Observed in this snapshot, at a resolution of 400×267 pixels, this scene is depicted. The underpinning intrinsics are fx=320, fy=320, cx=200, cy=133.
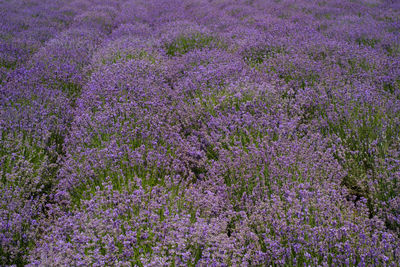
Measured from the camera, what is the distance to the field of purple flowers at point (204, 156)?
188cm

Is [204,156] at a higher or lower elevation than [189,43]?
lower

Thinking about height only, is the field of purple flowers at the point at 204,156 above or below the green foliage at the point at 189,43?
below

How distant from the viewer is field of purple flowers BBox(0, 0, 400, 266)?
1.88 metres

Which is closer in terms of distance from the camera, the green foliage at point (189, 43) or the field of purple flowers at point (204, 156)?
the field of purple flowers at point (204, 156)

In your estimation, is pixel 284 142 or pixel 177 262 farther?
pixel 284 142

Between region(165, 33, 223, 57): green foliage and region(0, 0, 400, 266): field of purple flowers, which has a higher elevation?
region(165, 33, 223, 57): green foliage

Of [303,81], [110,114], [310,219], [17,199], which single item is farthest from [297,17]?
[17,199]

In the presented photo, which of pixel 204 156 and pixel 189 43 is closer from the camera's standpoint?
pixel 204 156

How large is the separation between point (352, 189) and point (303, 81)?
179cm

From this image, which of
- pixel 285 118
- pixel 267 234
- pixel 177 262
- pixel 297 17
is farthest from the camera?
pixel 297 17

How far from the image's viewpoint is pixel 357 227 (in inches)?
73.8

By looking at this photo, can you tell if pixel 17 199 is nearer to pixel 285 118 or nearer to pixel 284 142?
pixel 284 142

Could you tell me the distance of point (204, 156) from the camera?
114 inches

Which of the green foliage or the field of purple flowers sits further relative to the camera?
the green foliage
